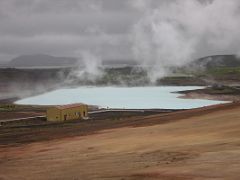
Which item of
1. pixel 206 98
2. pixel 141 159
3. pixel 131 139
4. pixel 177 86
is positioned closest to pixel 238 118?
pixel 131 139

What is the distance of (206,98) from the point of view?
5153 inches

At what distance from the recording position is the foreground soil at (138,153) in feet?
89.9

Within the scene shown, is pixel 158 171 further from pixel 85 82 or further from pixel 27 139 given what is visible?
pixel 85 82

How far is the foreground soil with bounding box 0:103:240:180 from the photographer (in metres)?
27.4

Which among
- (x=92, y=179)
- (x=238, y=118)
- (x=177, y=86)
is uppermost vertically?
(x=177, y=86)

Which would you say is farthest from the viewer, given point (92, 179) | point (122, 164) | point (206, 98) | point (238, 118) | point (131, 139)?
point (206, 98)

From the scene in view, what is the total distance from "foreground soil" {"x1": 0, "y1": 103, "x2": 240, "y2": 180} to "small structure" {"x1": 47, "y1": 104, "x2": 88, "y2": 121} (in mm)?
23610

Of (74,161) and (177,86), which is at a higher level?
(177,86)

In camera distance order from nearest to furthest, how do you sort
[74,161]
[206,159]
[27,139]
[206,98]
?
[206,159]
[74,161]
[27,139]
[206,98]

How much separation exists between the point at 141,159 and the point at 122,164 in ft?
5.91

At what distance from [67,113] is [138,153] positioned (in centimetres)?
4609

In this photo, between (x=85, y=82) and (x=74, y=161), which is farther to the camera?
(x=85, y=82)

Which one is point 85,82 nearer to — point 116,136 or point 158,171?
A: point 116,136

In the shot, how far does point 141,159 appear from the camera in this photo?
32.4 meters
